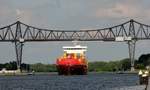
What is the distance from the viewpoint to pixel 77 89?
304 feet

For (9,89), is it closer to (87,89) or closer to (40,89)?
(40,89)

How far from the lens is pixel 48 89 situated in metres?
95.3

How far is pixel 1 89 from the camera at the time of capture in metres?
99.1

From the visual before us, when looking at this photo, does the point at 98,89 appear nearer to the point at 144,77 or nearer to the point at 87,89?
the point at 87,89

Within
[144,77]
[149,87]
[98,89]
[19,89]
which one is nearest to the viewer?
[149,87]

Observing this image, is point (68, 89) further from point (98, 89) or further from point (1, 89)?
point (1, 89)

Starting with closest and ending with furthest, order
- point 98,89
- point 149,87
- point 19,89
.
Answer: point 149,87 → point 98,89 → point 19,89

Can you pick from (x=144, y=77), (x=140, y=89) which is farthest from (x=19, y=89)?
(x=140, y=89)

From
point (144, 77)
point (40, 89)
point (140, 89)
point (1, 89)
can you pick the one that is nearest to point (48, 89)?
point (40, 89)

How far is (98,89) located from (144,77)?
11915mm

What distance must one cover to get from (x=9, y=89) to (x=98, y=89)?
13168 millimetres

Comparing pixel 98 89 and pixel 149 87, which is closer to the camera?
pixel 149 87

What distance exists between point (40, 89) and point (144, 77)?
19271mm

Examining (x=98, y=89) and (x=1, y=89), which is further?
(x=1, y=89)
